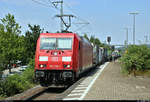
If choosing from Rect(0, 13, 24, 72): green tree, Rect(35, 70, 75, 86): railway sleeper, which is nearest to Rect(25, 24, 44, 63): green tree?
Rect(0, 13, 24, 72): green tree

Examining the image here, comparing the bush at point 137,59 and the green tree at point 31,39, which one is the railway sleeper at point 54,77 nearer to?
the bush at point 137,59

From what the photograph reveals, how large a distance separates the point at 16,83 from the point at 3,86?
1.40 m

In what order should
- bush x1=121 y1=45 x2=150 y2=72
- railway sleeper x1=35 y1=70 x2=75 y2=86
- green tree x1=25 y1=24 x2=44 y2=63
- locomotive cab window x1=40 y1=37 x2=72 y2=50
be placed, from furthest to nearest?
green tree x1=25 y1=24 x2=44 y2=63 < bush x1=121 y1=45 x2=150 y2=72 < locomotive cab window x1=40 y1=37 x2=72 y2=50 < railway sleeper x1=35 y1=70 x2=75 y2=86

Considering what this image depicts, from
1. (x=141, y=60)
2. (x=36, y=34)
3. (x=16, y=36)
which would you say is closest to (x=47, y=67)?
(x=141, y=60)

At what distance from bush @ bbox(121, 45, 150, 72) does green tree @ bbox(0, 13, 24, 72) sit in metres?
19.5

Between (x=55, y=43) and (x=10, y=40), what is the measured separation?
22915mm

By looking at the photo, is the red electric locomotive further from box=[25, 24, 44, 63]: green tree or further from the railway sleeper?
box=[25, 24, 44, 63]: green tree

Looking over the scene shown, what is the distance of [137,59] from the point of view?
19922 mm

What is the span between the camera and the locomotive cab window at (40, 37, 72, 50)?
49.3ft

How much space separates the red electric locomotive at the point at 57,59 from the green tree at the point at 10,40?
2161cm

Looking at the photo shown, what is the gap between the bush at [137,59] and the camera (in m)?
20.0

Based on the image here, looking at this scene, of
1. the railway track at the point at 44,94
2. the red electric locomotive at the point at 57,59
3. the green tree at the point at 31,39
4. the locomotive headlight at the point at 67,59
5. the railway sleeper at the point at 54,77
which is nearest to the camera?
the railway track at the point at 44,94

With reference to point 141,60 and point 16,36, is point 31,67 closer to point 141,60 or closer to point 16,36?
point 141,60

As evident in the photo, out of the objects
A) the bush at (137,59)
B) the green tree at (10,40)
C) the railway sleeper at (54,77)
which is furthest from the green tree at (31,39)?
the railway sleeper at (54,77)
